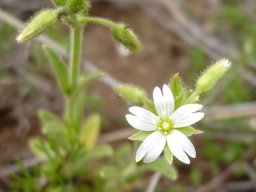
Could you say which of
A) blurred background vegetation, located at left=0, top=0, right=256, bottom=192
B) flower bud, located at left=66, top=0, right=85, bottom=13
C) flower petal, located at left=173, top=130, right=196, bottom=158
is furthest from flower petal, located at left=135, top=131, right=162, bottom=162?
blurred background vegetation, located at left=0, top=0, right=256, bottom=192

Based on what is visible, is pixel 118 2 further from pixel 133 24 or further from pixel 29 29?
pixel 29 29

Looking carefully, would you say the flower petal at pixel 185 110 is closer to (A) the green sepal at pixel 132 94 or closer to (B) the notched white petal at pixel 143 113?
(B) the notched white petal at pixel 143 113

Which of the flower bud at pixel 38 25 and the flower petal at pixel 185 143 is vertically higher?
the flower bud at pixel 38 25

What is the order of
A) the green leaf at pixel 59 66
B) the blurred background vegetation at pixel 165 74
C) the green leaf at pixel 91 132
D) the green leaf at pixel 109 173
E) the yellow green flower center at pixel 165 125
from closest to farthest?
the yellow green flower center at pixel 165 125 < the green leaf at pixel 59 66 < the green leaf at pixel 109 173 < the green leaf at pixel 91 132 < the blurred background vegetation at pixel 165 74

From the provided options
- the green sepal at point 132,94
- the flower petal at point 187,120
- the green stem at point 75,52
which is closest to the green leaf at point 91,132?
the green stem at point 75,52

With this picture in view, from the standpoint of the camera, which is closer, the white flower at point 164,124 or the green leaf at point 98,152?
the white flower at point 164,124

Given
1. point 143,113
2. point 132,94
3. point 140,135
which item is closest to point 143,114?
point 143,113

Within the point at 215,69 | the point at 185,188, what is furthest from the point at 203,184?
the point at 215,69
